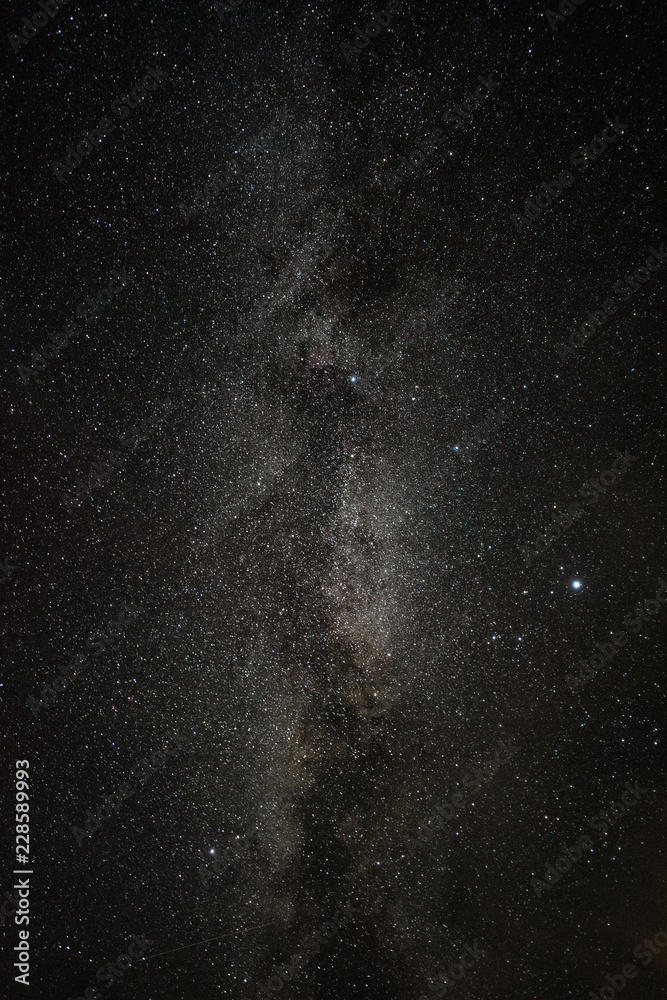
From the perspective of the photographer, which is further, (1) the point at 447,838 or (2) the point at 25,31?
(1) the point at 447,838

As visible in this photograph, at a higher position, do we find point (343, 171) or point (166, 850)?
point (343, 171)

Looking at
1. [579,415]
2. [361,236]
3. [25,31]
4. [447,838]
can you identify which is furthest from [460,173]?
[447,838]

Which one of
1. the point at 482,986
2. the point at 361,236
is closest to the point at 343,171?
the point at 361,236

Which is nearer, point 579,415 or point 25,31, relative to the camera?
point 25,31

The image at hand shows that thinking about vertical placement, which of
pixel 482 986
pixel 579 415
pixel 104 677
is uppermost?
pixel 579 415

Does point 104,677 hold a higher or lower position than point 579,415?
lower

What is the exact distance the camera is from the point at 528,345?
124 centimetres

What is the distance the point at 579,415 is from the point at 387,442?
0.57m

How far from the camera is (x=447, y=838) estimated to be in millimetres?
1261

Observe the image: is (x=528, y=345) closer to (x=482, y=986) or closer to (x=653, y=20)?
(x=653, y=20)

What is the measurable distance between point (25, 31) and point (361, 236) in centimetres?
104

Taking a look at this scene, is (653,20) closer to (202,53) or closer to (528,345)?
(528,345)

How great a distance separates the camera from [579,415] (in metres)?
→ 1.25

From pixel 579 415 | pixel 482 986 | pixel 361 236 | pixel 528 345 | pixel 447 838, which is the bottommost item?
pixel 482 986
